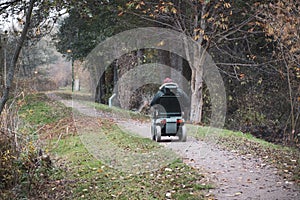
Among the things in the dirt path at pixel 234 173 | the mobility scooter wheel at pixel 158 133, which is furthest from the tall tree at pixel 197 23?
the mobility scooter wheel at pixel 158 133

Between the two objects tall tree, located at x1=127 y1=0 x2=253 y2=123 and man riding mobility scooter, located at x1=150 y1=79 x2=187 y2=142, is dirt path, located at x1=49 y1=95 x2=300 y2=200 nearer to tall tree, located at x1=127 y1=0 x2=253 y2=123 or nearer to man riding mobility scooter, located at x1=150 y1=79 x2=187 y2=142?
man riding mobility scooter, located at x1=150 y1=79 x2=187 y2=142

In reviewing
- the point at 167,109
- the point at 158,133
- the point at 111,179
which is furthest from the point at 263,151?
the point at 111,179

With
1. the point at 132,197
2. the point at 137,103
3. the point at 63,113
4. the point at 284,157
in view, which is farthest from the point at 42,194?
the point at 137,103

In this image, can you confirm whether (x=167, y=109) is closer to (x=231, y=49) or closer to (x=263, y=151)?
(x=263, y=151)

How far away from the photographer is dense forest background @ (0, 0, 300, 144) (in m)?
10.8

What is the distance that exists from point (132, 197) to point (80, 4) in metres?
3.70

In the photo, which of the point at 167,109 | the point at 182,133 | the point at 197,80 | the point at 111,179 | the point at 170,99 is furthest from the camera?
the point at 197,80

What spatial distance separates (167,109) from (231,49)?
10.9 metres

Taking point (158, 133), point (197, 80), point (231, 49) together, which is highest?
point (231, 49)

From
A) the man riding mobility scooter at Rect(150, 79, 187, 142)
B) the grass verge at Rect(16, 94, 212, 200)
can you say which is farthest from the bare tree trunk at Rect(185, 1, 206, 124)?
the man riding mobility scooter at Rect(150, 79, 187, 142)

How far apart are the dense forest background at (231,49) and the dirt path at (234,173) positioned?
3.42m

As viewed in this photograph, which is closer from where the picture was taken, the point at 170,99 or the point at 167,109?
the point at 170,99

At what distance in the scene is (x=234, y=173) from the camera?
22.2ft

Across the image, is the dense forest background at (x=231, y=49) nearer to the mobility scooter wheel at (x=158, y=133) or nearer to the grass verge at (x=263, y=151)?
the grass verge at (x=263, y=151)
